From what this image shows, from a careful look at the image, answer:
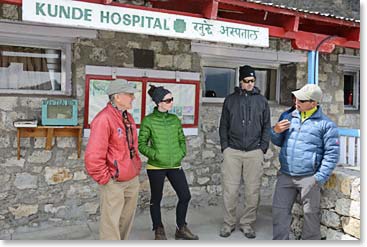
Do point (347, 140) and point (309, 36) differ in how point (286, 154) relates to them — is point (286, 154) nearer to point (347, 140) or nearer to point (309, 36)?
point (347, 140)

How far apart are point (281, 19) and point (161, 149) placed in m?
2.01

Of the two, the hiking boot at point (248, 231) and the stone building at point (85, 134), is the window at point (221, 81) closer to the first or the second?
the stone building at point (85, 134)

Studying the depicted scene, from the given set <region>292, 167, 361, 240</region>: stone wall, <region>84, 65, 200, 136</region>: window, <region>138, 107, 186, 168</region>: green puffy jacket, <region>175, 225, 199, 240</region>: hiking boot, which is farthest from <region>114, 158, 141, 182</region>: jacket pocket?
<region>292, 167, 361, 240</region>: stone wall

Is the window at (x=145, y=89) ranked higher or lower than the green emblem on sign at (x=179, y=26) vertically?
lower

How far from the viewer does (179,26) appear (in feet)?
11.9

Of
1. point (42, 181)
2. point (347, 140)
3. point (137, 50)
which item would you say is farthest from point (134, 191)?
point (347, 140)

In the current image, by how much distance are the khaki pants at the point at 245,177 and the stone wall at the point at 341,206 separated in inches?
29.4

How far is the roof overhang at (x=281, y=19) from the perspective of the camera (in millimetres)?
3926

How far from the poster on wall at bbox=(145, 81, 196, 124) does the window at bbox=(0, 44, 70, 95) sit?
1.33m

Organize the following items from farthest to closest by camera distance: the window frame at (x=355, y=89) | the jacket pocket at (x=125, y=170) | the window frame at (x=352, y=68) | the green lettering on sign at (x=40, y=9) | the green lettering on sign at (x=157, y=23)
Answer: the window frame at (x=355, y=89), the window frame at (x=352, y=68), the green lettering on sign at (x=157, y=23), the jacket pocket at (x=125, y=170), the green lettering on sign at (x=40, y=9)

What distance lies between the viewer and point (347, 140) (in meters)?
4.46

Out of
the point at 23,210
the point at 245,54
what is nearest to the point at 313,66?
the point at 245,54

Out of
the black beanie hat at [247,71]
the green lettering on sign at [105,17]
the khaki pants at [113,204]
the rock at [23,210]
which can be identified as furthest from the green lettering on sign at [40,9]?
the rock at [23,210]

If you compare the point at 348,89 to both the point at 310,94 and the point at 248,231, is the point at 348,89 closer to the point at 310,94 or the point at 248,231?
the point at 310,94
